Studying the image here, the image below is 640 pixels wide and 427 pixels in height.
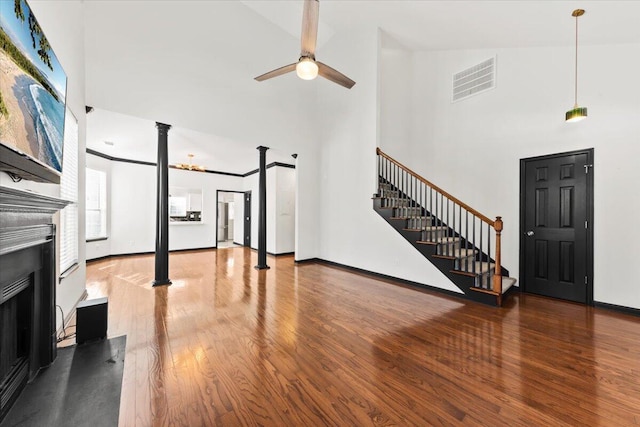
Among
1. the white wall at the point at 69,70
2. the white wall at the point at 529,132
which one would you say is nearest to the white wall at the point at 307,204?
the white wall at the point at 529,132

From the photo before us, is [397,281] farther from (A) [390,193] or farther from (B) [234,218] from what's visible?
(B) [234,218]

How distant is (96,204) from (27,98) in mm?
6075

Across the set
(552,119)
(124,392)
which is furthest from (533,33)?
(124,392)

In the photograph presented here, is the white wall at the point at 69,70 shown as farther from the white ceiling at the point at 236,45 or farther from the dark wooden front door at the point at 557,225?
the dark wooden front door at the point at 557,225

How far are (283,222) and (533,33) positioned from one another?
20.5 ft

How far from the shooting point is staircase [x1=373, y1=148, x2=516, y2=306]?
356cm

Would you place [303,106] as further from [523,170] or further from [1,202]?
[1,202]

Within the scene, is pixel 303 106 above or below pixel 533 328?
above

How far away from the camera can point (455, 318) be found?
3.07m

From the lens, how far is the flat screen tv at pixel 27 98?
1.23m

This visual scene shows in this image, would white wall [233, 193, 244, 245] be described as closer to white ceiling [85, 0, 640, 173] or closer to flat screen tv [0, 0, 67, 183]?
white ceiling [85, 0, 640, 173]

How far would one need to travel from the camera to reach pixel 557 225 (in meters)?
3.80

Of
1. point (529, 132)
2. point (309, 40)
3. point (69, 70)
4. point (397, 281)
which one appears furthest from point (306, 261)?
point (69, 70)

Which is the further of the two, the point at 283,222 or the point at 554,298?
the point at 283,222
